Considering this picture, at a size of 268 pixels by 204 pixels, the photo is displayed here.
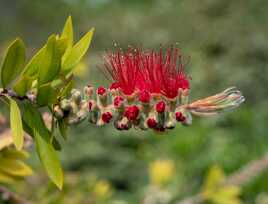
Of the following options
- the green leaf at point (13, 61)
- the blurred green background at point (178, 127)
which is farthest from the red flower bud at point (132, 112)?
the blurred green background at point (178, 127)

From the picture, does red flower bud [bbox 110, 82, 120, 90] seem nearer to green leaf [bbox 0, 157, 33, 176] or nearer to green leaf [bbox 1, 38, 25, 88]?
green leaf [bbox 1, 38, 25, 88]

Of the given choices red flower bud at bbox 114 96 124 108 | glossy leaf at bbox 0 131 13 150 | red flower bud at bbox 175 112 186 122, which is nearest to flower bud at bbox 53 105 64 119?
red flower bud at bbox 114 96 124 108

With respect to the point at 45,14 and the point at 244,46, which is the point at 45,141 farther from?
the point at 45,14

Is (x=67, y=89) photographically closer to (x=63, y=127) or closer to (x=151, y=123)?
(x=63, y=127)

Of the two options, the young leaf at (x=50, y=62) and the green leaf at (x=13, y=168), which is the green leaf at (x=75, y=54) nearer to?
the young leaf at (x=50, y=62)

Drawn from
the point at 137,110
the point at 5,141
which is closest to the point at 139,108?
the point at 137,110

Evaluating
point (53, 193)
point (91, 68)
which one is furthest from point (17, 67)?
point (91, 68)

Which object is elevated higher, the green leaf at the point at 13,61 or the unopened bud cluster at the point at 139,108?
the green leaf at the point at 13,61
